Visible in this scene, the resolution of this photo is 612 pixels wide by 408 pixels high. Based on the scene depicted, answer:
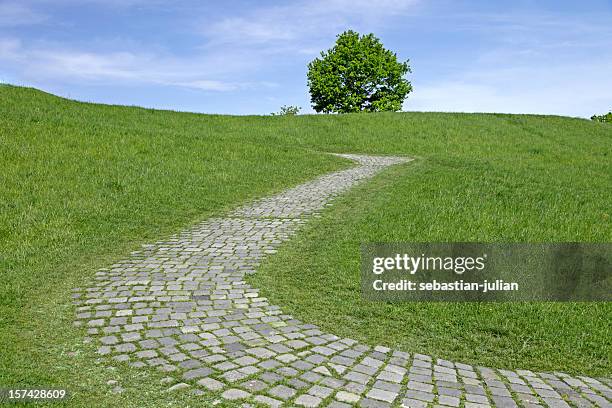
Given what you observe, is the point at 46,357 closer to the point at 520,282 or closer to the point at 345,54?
the point at 520,282

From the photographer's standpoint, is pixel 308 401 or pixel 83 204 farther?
pixel 83 204

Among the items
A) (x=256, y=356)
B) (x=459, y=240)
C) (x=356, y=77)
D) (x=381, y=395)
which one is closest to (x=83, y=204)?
(x=256, y=356)

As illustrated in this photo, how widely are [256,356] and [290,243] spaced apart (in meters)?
4.40

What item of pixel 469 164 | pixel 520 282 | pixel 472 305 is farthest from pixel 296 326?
pixel 469 164

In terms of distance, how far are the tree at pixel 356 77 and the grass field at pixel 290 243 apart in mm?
25801

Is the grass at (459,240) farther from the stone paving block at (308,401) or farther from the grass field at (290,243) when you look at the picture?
the stone paving block at (308,401)

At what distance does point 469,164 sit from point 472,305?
1391 cm

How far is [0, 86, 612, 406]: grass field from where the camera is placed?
539cm

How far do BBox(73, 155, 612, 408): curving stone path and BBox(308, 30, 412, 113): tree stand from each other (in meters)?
45.0

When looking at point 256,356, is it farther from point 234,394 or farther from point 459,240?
point 459,240

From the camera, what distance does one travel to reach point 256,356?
500cm

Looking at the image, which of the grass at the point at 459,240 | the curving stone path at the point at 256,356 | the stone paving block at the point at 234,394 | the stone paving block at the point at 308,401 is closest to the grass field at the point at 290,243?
the grass at the point at 459,240

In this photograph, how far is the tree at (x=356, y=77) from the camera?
50.8 m

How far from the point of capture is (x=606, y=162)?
25.2 metres
